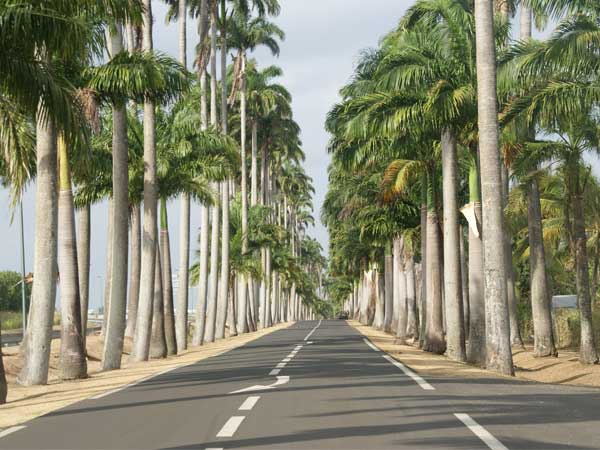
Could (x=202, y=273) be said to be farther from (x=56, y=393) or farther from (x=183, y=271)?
(x=56, y=393)

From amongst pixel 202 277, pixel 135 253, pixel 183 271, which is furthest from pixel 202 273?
pixel 135 253

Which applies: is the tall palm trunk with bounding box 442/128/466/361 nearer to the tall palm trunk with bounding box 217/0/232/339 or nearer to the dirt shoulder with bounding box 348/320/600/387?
the dirt shoulder with bounding box 348/320/600/387

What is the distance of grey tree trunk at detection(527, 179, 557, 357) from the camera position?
29.4m

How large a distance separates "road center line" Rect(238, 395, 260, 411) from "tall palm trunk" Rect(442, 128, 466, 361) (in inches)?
559

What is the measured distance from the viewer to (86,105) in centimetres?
2112

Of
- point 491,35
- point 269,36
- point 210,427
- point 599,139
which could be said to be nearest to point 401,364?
point 491,35

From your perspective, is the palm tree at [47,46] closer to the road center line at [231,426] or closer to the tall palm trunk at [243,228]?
the road center line at [231,426]

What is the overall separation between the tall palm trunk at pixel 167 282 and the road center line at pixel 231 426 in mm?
21546

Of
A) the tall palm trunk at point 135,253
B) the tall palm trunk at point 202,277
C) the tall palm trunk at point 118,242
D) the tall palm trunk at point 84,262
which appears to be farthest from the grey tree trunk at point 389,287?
the tall palm trunk at point 118,242

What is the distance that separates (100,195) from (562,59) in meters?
16.0

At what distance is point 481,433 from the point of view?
9.52m

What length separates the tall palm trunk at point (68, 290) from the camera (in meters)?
21.1

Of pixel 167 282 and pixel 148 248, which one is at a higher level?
pixel 148 248

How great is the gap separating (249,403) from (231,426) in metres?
2.50
